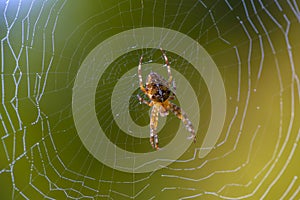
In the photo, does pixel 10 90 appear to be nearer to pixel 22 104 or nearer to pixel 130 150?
pixel 22 104

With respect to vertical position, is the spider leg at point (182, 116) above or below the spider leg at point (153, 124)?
above

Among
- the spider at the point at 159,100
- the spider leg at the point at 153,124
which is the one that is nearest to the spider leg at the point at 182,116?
the spider at the point at 159,100

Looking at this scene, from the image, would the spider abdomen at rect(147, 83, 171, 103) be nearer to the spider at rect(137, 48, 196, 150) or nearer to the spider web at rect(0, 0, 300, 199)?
the spider at rect(137, 48, 196, 150)

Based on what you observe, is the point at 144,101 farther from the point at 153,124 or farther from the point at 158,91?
the point at 153,124

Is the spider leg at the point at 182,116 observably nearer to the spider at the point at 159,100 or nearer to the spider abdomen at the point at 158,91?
the spider at the point at 159,100

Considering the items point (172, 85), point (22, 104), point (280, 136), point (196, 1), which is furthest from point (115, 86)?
→ point (280, 136)

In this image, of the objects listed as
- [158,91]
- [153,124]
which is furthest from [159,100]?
[153,124]

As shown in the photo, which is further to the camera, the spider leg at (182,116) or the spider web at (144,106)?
the spider leg at (182,116)
